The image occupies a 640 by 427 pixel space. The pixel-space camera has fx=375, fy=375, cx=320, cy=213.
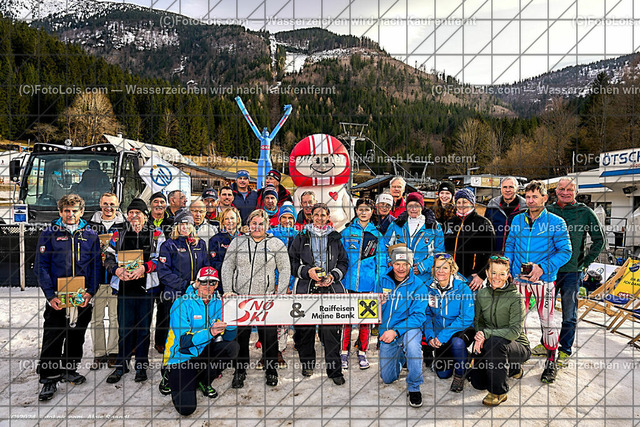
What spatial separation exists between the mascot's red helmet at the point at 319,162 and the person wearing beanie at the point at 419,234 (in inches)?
50.3

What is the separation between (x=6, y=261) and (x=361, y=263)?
812 centimetres

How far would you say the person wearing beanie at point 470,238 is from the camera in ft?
10.5

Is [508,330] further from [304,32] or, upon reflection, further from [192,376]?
[304,32]

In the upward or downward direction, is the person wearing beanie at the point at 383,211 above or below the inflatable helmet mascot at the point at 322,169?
below

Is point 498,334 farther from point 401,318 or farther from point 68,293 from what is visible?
point 68,293

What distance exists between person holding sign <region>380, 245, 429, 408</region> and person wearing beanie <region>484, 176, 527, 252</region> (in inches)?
34.8

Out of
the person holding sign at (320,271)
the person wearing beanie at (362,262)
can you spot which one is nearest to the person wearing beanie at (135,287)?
the person holding sign at (320,271)

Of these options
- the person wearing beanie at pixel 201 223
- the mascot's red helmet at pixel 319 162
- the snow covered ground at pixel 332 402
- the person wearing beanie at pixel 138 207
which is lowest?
the snow covered ground at pixel 332 402

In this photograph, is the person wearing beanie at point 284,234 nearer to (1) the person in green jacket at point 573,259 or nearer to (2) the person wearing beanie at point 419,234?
(2) the person wearing beanie at point 419,234

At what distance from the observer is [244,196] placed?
446 cm

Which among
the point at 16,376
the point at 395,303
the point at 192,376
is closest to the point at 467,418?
the point at 395,303

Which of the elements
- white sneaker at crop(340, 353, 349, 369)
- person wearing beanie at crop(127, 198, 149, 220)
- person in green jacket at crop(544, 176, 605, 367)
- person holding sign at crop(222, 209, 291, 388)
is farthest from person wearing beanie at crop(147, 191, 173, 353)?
person in green jacket at crop(544, 176, 605, 367)

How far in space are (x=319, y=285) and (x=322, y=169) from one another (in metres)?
1.86

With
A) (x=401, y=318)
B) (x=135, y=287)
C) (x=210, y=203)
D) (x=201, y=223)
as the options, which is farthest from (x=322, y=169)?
(x=135, y=287)
